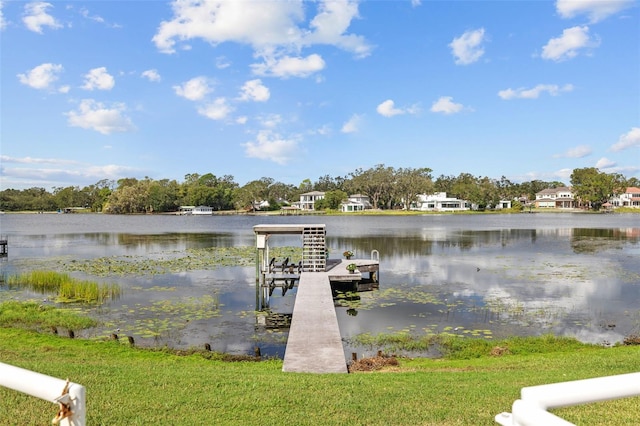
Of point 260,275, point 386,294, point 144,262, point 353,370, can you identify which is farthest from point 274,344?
point 144,262

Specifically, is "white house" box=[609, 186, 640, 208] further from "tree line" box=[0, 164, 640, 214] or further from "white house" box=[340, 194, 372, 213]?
"white house" box=[340, 194, 372, 213]

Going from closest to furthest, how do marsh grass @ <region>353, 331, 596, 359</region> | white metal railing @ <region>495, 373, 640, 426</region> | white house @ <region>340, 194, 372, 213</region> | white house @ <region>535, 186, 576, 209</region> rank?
white metal railing @ <region>495, 373, 640, 426</region>, marsh grass @ <region>353, 331, 596, 359</region>, white house @ <region>340, 194, 372, 213</region>, white house @ <region>535, 186, 576, 209</region>

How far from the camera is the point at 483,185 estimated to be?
12825 cm

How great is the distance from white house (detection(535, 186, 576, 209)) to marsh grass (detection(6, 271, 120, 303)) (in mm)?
139292

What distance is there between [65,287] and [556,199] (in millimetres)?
142065

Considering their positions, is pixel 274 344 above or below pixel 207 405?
below

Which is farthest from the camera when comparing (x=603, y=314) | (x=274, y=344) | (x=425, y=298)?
(x=425, y=298)

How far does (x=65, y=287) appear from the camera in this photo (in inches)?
746

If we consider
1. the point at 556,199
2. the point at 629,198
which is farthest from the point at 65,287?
the point at 629,198

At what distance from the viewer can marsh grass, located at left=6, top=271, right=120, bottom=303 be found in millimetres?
18219

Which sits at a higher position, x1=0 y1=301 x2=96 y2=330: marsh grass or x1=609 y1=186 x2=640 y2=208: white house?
x1=609 y1=186 x2=640 y2=208: white house

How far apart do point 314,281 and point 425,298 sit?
447 centimetres

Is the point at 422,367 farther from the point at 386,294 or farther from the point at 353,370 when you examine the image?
the point at 386,294

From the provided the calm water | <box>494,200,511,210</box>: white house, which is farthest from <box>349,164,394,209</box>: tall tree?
the calm water
